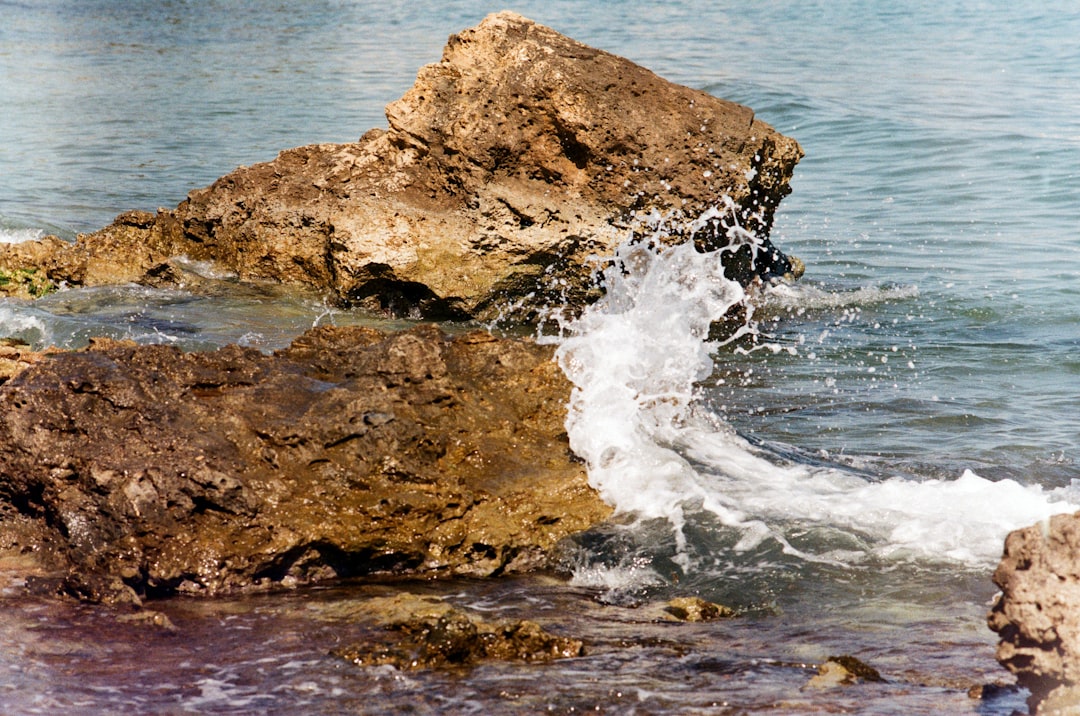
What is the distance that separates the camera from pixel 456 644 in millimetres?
3676

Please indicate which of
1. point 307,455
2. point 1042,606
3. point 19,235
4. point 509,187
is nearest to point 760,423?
point 509,187

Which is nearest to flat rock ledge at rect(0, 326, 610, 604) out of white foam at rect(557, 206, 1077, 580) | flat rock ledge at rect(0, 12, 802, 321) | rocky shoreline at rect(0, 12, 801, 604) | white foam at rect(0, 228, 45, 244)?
rocky shoreline at rect(0, 12, 801, 604)

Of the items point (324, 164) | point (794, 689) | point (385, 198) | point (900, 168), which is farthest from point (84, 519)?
point (900, 168)

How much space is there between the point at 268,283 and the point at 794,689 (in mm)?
5918

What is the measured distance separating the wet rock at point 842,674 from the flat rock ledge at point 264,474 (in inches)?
54.2

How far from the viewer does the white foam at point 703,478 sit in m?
4.94

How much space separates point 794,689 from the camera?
11.4ft

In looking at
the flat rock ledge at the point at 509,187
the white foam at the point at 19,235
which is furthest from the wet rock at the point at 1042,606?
the white foam at the point at 19,235

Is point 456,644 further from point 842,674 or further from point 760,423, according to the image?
point 760,423

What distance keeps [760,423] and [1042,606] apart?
142 inches

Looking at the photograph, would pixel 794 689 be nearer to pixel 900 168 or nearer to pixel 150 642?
pixel 150 642

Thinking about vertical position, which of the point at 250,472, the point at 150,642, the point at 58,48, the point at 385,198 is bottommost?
the point at 150,642

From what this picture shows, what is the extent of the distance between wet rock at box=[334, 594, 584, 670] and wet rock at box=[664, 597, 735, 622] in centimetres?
47

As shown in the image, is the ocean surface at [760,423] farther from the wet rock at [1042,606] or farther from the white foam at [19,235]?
the wet rock at [1042,606]
